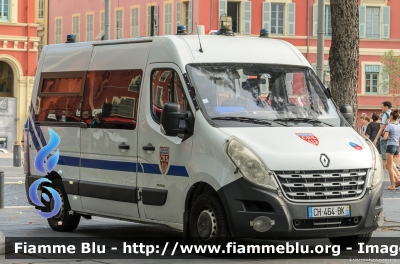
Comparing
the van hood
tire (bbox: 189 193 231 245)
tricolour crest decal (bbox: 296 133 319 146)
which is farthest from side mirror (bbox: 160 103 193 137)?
tricolour crest decal (bbox: 296 133 319 146)

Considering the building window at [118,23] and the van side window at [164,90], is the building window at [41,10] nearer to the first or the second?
the building window at [118,23]

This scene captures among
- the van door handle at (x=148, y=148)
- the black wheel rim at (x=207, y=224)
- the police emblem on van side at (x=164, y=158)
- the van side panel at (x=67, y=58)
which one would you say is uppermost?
the van side panel at (x=67, y=58)

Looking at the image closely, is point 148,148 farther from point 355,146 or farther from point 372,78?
point 372,78

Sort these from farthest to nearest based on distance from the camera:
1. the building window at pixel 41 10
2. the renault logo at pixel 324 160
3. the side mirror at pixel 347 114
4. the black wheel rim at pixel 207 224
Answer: the building window at pixel 41 10 → the side mirror at pixel 347 114 → the black wheel rim at pixel 207 224 → the renault logo at pixel 324 160

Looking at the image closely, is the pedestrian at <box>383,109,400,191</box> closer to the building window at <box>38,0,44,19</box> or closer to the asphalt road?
the asphalt road

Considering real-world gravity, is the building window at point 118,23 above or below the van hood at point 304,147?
above

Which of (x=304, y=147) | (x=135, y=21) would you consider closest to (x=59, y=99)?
(x=304, y=147)

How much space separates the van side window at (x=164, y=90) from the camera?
11648 millimetres

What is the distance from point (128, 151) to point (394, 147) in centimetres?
1193

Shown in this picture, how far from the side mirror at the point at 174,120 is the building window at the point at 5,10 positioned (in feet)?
133

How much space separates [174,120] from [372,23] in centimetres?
5253

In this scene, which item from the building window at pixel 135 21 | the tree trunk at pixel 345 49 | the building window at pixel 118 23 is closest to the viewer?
the tree trunk at pixel 345 49

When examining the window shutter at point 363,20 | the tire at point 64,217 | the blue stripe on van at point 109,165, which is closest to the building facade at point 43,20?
the window shutter at point 363,20

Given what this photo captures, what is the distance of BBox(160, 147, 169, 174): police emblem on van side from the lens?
11680mm
